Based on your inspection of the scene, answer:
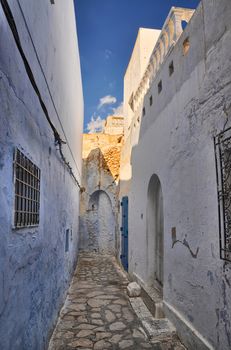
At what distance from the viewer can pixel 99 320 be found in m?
4.72

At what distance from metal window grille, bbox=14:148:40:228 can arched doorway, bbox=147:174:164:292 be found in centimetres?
314

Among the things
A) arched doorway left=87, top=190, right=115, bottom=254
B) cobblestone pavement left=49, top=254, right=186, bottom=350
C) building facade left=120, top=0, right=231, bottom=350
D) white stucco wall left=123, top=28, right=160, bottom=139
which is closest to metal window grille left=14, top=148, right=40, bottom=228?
building facade left=120, top=0, right=231, bottom=350

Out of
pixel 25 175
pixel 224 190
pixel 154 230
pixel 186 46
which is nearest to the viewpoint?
pixel 25 175

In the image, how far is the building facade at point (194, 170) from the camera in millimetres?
2805

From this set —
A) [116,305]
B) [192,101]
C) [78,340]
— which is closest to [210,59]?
[192,101]

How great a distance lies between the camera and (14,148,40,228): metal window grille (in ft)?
6.99

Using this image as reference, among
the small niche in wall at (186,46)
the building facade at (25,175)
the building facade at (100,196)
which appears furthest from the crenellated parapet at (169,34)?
the building facade at (100,196)

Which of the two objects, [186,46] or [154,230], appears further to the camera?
[154,230]

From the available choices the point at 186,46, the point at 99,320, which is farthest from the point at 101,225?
the point at 186,46

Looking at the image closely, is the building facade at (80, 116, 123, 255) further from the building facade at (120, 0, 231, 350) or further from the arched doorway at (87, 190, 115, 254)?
the building facade at (120, 0, 231, 350)

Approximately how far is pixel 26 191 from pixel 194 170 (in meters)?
2.10

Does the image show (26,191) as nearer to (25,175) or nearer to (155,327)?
(25,175)

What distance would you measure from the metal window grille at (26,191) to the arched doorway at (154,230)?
3.14 meters

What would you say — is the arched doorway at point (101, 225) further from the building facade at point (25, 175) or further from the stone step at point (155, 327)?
the building facade at point (25, 175)
